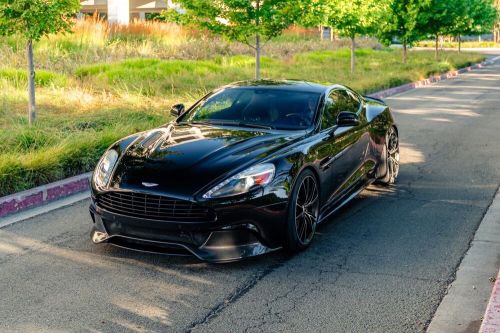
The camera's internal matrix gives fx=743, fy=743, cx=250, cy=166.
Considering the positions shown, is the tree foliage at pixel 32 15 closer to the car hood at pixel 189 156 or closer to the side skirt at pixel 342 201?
the car hood at pixel 189 156

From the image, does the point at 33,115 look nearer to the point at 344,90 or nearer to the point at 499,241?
the point at 344,90

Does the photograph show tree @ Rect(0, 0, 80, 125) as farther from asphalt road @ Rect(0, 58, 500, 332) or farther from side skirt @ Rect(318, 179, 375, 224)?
side skirt @ Rect(318, 179, 375, 224)

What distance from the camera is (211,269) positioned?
603cm

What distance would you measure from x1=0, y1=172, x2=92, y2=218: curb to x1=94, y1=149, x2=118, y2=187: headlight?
176cm

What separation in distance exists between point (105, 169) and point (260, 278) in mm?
1736

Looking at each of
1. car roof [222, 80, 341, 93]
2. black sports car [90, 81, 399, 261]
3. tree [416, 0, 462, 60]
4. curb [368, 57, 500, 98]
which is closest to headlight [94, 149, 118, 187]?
black sports car [90, 81, 399, 261]

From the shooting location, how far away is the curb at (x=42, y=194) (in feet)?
26.0

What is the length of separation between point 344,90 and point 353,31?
62.6 feet

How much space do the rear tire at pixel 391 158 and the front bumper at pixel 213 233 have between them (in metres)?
3.31

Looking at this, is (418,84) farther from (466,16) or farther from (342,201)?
(342,201)

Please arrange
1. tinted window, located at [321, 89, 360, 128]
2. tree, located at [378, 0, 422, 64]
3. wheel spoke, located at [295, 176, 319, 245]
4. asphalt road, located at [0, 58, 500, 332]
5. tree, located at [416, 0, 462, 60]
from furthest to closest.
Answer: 1. tree, located at [416, 0, 462, 60]
2. tree, located at [378, 0, 422, 64]
3. tinted window, located at [321, 89, 360, 128]
4. wheel spoke, located at [295, 176, 319, 245]
5. asphalt road, located at [0, 58, 500, 332]

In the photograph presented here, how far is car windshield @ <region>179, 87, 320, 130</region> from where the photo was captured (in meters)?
7.34

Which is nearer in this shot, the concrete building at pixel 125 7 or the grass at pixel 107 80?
the grass at pixel 107 80

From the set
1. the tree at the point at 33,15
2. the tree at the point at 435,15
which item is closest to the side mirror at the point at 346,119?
the tree at the point at 33,15
